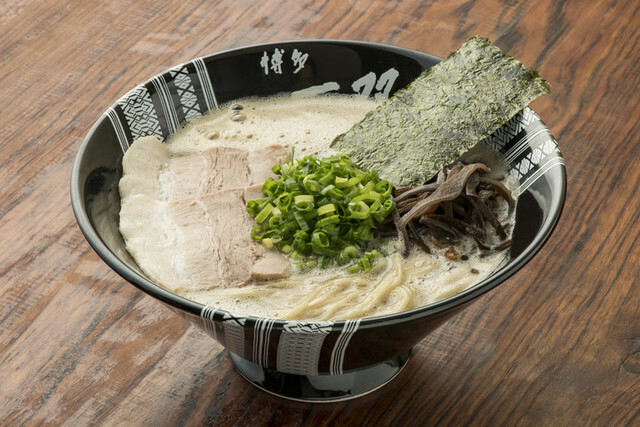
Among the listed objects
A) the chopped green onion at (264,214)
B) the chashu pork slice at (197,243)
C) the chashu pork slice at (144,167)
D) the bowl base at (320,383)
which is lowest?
the bowl base at (320,383)

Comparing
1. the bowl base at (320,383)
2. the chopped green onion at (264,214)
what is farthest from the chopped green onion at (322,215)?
the bowl base at (320,383)

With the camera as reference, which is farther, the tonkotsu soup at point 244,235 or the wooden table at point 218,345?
the wooden table at point 218,345

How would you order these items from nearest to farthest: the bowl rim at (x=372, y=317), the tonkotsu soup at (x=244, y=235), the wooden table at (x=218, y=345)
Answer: the bowl rim at (x=372, y=317) < the tonkotsu soup at (x=244, y=235) < the wooden table at (x=218, y=345)

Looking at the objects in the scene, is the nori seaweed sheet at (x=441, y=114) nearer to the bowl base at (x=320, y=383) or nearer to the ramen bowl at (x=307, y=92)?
the ramen bowl at (x=307, y=92)

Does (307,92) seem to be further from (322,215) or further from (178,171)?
(322,215)

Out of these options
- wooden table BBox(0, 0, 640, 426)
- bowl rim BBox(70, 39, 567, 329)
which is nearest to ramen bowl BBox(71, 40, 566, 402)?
bowl rim BBox(70, 39, 567, 329)

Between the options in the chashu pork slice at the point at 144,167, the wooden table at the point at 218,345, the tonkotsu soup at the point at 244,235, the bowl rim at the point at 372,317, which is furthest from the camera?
the chashu pork slice at the point at 144,167

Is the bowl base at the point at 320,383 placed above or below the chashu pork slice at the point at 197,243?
below

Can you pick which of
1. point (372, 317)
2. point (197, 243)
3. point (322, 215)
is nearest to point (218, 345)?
point (197, 243)

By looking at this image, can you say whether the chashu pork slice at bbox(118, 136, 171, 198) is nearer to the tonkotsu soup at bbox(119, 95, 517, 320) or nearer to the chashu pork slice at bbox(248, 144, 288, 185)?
the tonkotsu soup at bbox(119, 95, 517, 320)
